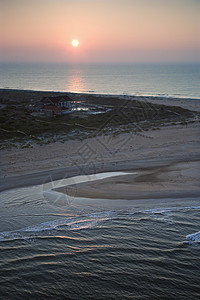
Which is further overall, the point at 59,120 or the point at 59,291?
the point at 59,120

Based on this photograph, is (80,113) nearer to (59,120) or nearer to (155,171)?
(59,120)

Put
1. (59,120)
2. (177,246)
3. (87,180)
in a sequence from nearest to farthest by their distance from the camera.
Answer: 1. (177,246)
2. (87,180)
3. (59,120)

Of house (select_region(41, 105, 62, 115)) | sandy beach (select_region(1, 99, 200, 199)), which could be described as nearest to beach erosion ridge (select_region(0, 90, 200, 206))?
sandy beach (select_region(1, 99, 200, 199))

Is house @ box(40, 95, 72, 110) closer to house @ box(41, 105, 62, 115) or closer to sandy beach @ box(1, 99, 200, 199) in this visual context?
house @ box(41, 105, 62, 115)

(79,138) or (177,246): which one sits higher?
(79,138)

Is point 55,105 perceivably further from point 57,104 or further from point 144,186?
point 144,186

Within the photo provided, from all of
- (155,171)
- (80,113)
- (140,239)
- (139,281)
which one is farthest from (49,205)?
(80,113)

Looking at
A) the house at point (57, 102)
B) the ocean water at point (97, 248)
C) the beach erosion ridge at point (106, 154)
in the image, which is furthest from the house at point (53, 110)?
the ocean water at point (97, 248)
